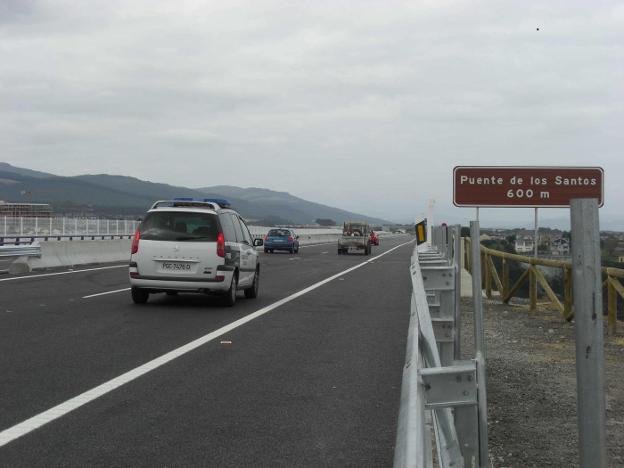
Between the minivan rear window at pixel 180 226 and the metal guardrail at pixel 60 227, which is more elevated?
the metal guardrail at pixel 60 227

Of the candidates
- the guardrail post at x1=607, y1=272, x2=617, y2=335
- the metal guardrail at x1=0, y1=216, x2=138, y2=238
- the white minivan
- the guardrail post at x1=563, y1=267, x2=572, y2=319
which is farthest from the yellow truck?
the guardrail post at x1=607, y1=272, x2=617, y2=335

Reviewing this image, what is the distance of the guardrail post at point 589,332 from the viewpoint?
251cm

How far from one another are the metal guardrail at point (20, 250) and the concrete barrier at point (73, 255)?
7.4 inches

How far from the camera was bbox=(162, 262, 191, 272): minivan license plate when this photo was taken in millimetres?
13734

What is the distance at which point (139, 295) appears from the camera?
1420cm

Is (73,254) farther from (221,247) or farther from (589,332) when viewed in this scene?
(589,332)

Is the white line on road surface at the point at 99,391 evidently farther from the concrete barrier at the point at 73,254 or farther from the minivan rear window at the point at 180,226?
the concrete barrier at the point at 73,254

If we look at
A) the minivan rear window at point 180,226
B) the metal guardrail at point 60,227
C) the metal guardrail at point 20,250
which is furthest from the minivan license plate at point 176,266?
the metal guardrail at point 60,227

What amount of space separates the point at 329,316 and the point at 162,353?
469cm

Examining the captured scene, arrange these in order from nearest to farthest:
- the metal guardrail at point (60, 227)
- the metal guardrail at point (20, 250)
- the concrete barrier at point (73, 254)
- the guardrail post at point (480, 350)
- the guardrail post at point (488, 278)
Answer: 1. the guardrail post at point (480, 350)
2. the guardrail post at point (488, 278)
3. the metal guardrail at point (20, 250)
4. the concrete barrier at point (73, 254)
5. the metal guardrail at point (60, 227)

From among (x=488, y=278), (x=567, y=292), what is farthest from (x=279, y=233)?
(x=567, y=292)

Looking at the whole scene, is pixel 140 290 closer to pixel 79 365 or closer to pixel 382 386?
pixel 79 365

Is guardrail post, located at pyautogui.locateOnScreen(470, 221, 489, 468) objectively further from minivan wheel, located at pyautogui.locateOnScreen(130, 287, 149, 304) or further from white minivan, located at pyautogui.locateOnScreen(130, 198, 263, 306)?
minivan wheel, located at pyautogui.locateOnScreen(130, 287, 149, 304)

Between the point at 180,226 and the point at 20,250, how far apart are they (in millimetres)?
10661
